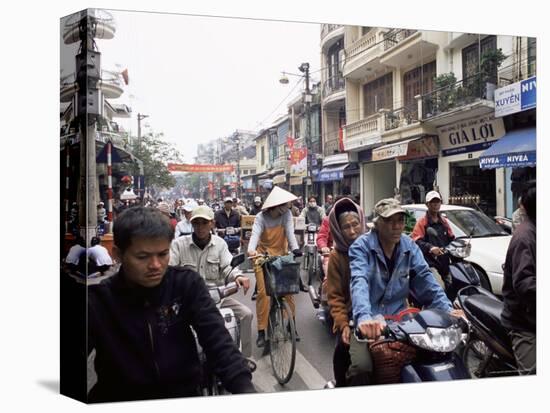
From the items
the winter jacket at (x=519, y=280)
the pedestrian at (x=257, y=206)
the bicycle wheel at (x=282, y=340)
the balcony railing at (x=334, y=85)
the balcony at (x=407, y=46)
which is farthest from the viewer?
the balcony railing at (x=334, y=85)

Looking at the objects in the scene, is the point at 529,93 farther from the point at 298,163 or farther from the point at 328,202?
the point at 298,163

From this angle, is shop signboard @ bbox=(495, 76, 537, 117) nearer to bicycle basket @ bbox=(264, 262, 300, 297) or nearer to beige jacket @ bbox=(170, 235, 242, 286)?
bicycle basket @ bbox=(264, 262, 300, 297)

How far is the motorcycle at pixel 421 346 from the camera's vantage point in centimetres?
257

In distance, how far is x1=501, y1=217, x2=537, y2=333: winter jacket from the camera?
3.17 meters

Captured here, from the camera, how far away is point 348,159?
428 cm

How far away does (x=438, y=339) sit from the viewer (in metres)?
2.56

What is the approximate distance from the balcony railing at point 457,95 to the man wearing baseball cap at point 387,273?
59.6 inches

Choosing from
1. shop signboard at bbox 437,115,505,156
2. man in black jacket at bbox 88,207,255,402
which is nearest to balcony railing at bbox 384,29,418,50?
shop signboard at bbox 437,115,505,156

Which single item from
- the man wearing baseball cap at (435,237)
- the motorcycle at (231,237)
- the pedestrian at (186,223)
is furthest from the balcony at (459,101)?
the pedestrian at (186,223)

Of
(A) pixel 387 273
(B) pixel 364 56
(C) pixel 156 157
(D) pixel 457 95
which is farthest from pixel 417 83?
(C) pixel 156 157

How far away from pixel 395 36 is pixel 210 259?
92.0 inches

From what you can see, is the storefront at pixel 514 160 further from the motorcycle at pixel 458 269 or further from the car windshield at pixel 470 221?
the motorcycle at pixel 458 269

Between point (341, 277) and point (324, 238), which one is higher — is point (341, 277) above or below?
below

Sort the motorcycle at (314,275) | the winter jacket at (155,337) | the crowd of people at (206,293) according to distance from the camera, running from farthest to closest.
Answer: the motorcycle at (314,275)
the crowd of people at (206,293)
the winter jacket at (155,337)
